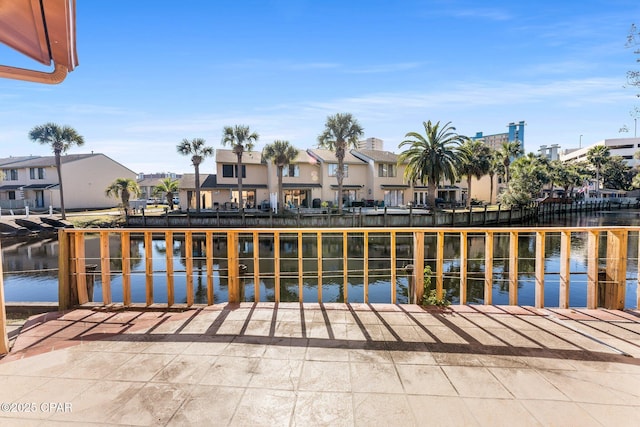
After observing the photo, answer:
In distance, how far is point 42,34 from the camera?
304 cm

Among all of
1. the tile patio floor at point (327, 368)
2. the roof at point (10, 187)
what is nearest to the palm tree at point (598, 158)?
A: the tile patio floor at point (327, 368)

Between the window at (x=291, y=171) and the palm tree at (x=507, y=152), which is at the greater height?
the palm tree at (x=507, y=152)

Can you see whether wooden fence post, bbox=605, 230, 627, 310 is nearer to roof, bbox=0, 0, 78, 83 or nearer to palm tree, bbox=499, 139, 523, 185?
roof, bbox=0, 0, 78, 83

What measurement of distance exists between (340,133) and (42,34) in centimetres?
3013

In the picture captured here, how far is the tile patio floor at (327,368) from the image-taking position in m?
2.47

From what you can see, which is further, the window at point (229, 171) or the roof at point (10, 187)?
the roof at point (10, 187)

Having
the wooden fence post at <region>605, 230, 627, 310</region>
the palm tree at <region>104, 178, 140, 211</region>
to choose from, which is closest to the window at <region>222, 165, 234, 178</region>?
the palm tree at <region>104, 178, 140, 211</region>

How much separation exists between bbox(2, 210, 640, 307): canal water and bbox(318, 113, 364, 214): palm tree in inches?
421

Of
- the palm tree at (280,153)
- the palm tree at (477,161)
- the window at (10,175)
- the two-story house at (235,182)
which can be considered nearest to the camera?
the palm tree at (280,153)

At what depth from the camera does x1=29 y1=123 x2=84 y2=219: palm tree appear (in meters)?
31.3

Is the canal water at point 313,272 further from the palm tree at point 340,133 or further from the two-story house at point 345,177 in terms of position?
the two-story house at point 345,177

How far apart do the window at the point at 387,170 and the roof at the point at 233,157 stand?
45.7 feet

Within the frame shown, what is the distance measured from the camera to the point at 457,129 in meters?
31.3

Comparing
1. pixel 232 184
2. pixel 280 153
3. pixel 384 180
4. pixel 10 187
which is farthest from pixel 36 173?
pixel 384 180
